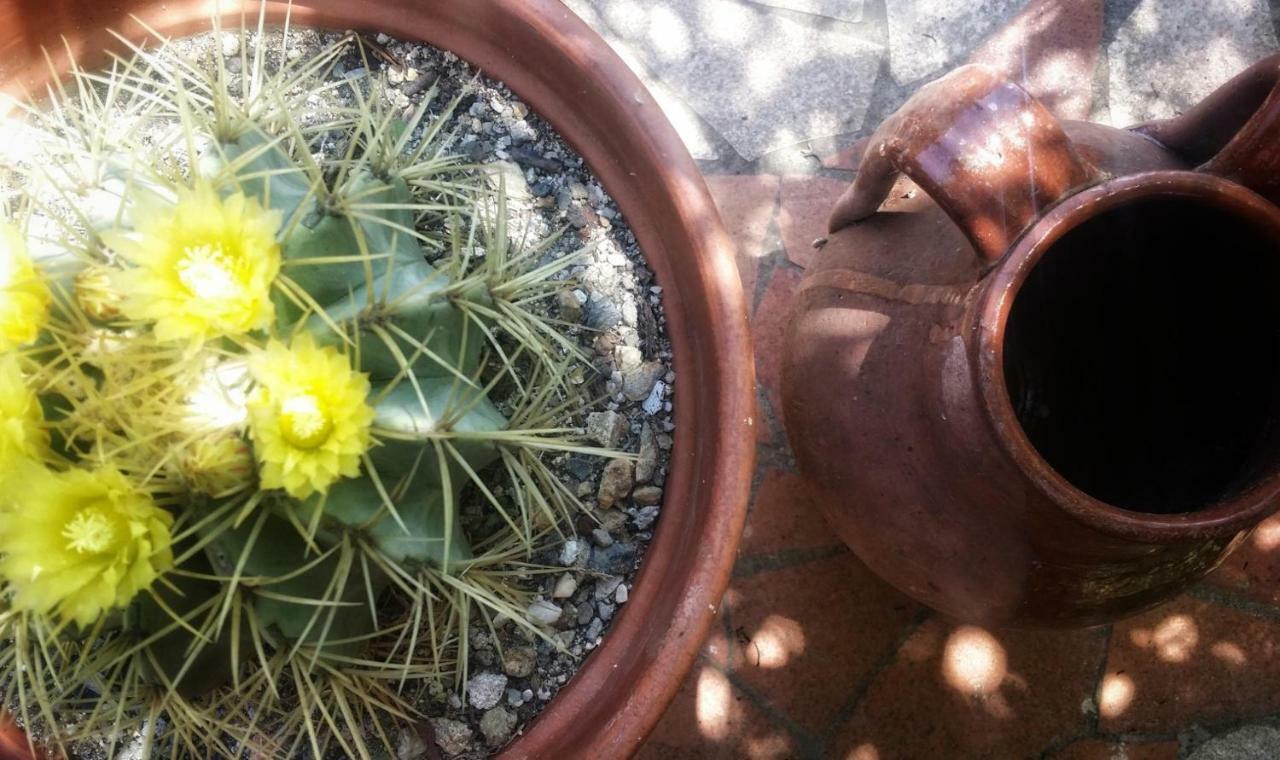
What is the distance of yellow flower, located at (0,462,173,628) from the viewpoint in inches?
23.1

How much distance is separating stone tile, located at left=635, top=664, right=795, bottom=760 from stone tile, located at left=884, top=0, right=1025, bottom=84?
88 centimetres

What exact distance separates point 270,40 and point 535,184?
31 cm

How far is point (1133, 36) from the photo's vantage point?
1.48m

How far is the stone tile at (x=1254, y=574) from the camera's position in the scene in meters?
1.39

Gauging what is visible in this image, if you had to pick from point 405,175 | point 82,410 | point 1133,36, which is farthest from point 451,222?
point 1133,36

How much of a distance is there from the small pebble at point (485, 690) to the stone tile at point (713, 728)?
1.31ft

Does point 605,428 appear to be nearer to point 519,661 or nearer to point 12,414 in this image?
point 519,661

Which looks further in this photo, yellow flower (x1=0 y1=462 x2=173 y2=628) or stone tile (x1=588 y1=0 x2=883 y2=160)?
stone tile (x1=588 y1=0 x2=883 y2=160)

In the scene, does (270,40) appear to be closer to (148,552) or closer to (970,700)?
(148,552)

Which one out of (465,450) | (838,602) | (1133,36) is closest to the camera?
(465,450)

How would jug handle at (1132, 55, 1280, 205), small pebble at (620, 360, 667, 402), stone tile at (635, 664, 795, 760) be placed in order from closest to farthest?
jug handle at (1132, 55, 1280, 205)
small pebble at (620, 360, 667, 402)
stone tile at (635, 664, 795, 760)

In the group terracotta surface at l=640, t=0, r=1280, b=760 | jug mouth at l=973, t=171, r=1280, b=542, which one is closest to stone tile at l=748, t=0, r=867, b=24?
terracotta surface at l=640, t=0, r=1280, b=760

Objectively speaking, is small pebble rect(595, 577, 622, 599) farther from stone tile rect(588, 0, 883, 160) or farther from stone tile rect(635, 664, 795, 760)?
stone tile rect(588, 0, 883, 160)

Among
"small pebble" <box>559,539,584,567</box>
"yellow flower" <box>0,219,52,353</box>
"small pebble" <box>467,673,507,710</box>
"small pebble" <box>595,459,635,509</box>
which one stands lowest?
"small pebble" <box>467,673,507,710</box>
